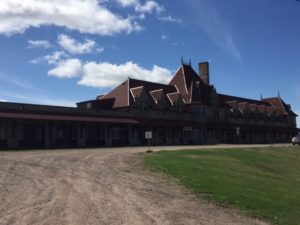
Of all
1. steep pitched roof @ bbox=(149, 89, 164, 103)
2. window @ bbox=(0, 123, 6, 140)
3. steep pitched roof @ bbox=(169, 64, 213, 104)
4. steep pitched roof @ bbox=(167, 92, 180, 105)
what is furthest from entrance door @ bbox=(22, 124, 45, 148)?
steep pitched roof @ bbox=(169, 64, 213, 104)

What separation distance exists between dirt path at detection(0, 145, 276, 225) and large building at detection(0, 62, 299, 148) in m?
24.0

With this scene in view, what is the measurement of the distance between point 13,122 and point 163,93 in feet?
95.7

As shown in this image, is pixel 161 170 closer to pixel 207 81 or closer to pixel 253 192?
pixel 253 192

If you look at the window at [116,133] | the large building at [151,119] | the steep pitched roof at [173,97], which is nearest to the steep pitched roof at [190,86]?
the large building at [151,119]

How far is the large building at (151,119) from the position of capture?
147 ft

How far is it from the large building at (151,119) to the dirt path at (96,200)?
24.0 m

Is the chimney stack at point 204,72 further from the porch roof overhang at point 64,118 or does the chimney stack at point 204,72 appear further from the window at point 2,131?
the window at point 2,131

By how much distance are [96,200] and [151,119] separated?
4737cm

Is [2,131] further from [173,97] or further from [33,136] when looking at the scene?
[173,97]

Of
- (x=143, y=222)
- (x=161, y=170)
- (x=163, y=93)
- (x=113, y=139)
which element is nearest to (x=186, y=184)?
(x=161, y=170)

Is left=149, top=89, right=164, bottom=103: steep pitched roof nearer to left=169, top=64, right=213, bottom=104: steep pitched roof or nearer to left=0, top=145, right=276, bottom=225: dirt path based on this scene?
left=169, top=64, right=213, bottom=104: steep pitched roof

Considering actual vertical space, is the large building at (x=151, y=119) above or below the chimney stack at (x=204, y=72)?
below

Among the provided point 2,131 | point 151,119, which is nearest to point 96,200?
point 2,131

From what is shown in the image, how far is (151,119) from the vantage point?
60844mm
